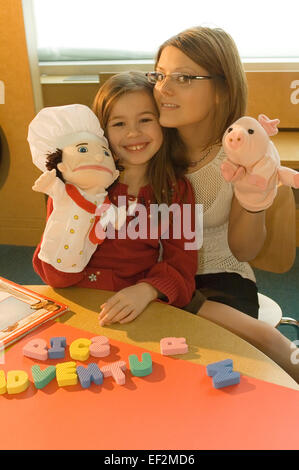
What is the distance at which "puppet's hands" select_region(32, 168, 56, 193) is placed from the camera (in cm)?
91

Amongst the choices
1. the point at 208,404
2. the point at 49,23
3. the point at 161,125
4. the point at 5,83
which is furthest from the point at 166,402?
the point at 49,23

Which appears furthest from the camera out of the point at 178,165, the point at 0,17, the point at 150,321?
the point at 0,17

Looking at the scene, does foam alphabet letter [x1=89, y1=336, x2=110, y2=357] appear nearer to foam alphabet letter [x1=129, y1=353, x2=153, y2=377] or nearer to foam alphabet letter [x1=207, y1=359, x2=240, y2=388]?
foam alphabet letter [x1=129, y1=353, x2=153, y2=377]

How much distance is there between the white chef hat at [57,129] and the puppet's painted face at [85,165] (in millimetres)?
27

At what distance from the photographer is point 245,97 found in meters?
1.17

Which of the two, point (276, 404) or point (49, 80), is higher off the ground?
point (49, 80)

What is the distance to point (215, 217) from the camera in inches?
49.9

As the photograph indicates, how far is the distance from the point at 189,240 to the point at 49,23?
6.04 ft

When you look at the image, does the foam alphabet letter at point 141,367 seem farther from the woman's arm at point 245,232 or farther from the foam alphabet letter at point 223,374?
the woman's arm at point 245,232

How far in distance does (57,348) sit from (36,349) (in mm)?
34

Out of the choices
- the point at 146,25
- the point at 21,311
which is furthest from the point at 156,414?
the point at 146,25

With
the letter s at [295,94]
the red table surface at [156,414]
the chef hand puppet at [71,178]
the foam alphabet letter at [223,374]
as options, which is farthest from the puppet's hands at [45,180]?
the letter s at [295,94]

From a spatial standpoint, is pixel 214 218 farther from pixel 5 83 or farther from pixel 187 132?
pixel 5 83

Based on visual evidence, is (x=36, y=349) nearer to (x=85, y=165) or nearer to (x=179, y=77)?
(x=85, y=165)
